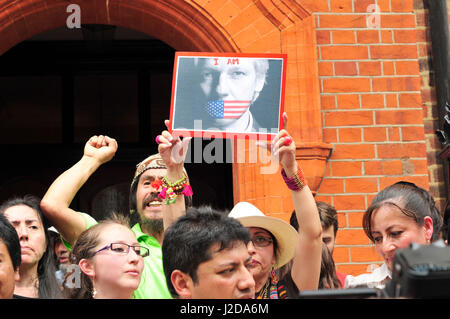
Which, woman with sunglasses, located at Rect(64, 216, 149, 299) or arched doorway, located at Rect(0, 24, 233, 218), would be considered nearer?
woman with sunglasses, located at Rect(64, 216, 149, 299)

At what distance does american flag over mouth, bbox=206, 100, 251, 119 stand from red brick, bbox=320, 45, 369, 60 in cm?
179

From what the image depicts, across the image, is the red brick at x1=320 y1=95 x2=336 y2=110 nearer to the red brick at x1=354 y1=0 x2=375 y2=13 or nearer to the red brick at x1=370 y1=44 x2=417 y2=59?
the red brick at x1=370 y1=44 x2=417 y2=59

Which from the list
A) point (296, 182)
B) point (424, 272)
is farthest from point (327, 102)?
point (424, 272)

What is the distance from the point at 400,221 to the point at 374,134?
2072 millimetres

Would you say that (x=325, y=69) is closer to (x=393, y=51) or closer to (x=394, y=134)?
(x=393, y=51)

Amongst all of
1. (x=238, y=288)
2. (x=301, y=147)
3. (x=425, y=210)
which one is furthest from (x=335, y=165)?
(x=238, y=288)

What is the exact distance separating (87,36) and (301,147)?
10.4 feet

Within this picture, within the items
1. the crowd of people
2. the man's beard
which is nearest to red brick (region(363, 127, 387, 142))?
the crowd of people

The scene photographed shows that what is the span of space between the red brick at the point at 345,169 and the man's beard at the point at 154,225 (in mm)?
1789

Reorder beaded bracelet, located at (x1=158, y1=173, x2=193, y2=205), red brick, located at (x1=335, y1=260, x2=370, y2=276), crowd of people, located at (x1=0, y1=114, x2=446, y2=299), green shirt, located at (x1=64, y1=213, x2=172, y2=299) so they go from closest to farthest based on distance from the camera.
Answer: crowd of people, located at (x1=0, y1=114, x2=446, y2=299) < green shirt, located at (x1=64, y1=213, x2=172, y2=299) < beaded bracelet, located at (x1=158, y1=173, x2=193, y2=205) < red brick, located at (x1=335, y1=260, x2=370, y2=276)

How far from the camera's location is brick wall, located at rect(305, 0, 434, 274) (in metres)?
4.87

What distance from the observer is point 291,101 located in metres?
4.91
